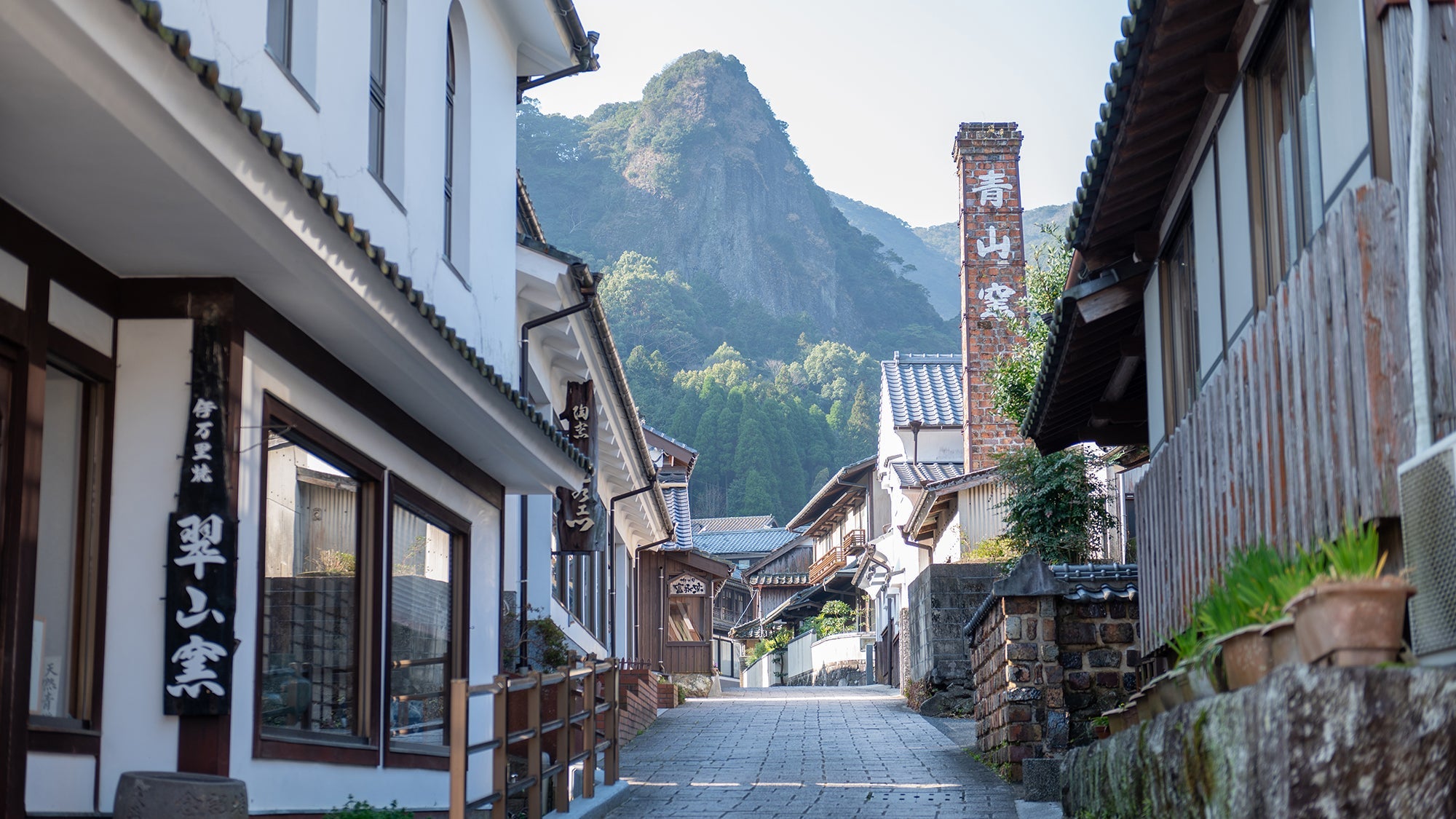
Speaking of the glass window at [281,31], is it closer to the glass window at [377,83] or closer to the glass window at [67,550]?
the glass window at [377,83]

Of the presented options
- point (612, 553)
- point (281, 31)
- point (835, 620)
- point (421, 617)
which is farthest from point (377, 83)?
point (835, 620)

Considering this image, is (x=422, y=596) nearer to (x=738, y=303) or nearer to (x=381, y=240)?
(x=381, y=240)

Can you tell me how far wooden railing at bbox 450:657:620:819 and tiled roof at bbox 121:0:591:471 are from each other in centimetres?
210

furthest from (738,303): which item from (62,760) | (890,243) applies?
(62,760)

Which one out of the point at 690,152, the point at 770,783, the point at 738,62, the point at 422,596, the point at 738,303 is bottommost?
the point at 770,783

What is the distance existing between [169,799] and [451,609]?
5689 mm

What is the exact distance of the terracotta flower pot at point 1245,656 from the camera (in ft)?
15.6

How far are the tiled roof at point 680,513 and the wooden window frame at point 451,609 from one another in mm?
21770

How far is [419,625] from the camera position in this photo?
35.7ft

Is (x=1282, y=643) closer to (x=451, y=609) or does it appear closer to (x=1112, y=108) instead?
(x=1112, y=108)

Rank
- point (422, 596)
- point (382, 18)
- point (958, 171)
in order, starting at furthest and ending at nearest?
point (958, 171) → point (422, 596) → point (382, 18)

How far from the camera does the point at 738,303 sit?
124750 mm

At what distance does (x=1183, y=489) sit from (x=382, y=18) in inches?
253

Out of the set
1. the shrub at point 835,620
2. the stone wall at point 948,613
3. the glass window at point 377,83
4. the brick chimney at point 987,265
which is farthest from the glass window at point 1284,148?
the shrub at point 835,620
